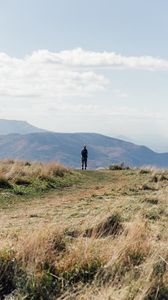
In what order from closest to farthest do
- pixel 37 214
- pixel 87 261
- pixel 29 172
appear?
pixel 87 261, pixel 37 214, pixel 29 172

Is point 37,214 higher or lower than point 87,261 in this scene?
lower

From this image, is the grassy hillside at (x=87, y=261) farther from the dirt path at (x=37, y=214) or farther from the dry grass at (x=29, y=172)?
the dry grass at (x=29, y=172)

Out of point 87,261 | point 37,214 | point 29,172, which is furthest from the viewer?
point 29,172

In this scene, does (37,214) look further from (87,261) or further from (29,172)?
(29,172)

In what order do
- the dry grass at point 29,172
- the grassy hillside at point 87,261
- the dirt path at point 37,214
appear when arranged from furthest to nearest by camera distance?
the dry grass at point 29,172
the dirt path at point 37,214
the grassy hillside at point 87,261

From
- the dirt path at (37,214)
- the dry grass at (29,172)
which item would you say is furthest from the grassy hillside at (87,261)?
the dry grass at (29,172)

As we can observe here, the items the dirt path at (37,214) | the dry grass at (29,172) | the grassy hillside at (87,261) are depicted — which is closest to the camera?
the grassy hillside at (87,261)

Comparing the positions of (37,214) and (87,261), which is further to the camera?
(37,214)

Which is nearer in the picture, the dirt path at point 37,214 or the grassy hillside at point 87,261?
the grassy hillside at point 87,261

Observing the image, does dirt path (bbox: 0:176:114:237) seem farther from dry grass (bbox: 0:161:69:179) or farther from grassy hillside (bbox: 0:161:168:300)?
dry grass (bbox: 0:161:69:179)

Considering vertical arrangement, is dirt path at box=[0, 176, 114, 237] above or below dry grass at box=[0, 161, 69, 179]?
below

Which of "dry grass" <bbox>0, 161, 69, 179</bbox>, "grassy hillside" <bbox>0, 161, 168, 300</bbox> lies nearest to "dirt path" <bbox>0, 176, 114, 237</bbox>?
"grassy hillside" <bbox>0, 161, 168, 300</bbox>

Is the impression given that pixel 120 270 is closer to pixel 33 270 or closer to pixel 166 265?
pixel 166 265

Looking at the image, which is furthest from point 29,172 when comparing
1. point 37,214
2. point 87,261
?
point 87,261
